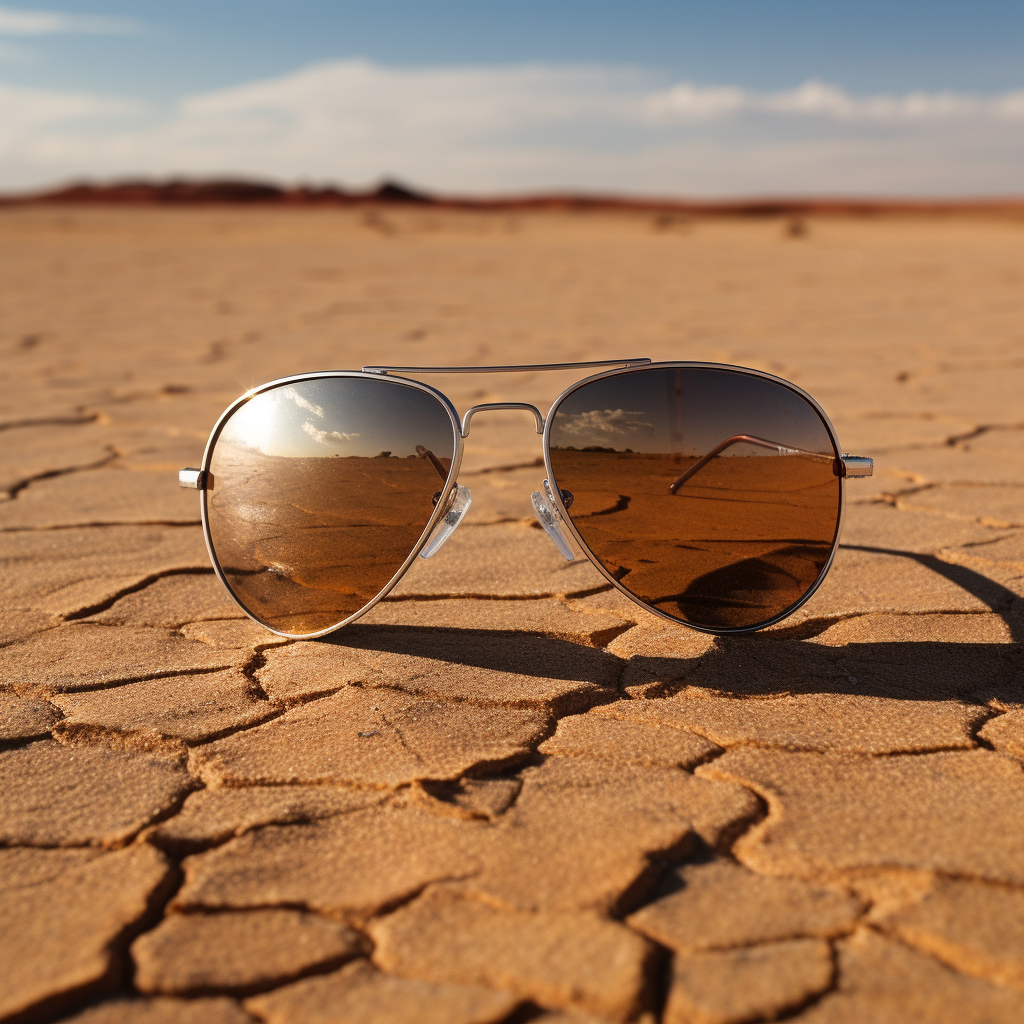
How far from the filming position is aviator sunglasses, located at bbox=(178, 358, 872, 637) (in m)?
1.30

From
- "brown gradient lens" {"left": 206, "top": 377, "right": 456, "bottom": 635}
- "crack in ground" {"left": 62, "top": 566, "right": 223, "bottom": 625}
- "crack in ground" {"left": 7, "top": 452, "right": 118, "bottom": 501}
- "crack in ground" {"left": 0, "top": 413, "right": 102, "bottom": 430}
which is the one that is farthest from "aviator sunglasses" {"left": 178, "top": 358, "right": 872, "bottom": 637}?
"crack in ground" {"left": 0, "top": 413, "right": 102, "bottom": 430}

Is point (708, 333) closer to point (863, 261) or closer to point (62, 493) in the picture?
point (62, 493)

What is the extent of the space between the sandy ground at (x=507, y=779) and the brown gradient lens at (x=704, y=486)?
3.5 inches

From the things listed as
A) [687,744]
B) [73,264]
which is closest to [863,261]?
[73,264]

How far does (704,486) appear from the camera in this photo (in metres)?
1.33

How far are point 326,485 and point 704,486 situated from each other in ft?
1.57

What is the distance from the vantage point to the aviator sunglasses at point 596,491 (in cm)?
130

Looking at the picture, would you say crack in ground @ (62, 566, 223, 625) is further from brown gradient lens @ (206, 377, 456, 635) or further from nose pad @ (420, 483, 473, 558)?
nose pad @ (420, 483, 473, 558)

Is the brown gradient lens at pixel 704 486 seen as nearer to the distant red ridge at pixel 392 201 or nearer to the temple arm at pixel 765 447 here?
the temple arm at pixel 765 447

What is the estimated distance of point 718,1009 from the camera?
0.70 metres

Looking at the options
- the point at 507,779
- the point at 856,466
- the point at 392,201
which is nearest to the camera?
the point at 507,779

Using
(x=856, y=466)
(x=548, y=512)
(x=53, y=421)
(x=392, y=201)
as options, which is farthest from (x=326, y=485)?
(x=392, y=201)

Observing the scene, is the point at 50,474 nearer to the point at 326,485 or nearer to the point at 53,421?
the point at 53,421

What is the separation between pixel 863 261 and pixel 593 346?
20.3 feet
